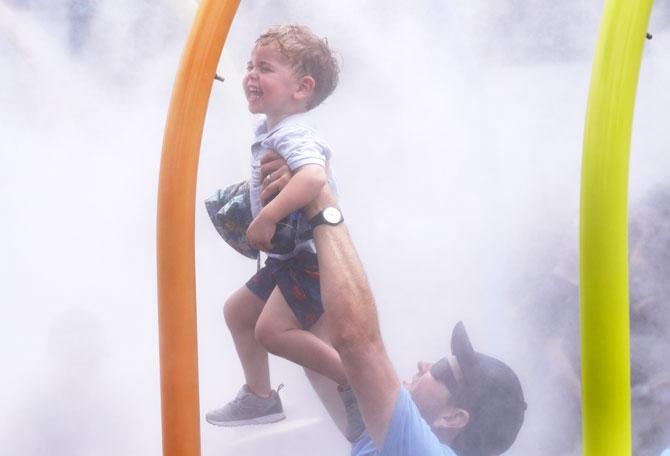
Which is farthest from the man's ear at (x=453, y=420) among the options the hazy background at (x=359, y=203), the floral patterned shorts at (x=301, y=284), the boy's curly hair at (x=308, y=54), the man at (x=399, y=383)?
the boy's curly hair at (x=308, y=54)

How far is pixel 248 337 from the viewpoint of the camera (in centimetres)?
219

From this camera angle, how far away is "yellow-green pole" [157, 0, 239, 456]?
79.9 inches

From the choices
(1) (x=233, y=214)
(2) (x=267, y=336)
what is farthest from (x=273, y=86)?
(2) (x=267, y=336)

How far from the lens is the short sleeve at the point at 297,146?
6.77 ft

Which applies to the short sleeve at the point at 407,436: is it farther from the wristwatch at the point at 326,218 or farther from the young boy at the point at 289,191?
the wristwatch at the point at 326,218

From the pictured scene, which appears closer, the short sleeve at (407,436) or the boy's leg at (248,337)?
the short sleeve at (407,436)

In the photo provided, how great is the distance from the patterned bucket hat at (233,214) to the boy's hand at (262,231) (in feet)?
0.20

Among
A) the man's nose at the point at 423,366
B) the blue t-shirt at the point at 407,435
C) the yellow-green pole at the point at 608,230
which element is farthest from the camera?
the man's nose at the point at 423,366

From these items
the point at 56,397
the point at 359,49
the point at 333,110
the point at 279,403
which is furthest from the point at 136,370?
the point at 359,49

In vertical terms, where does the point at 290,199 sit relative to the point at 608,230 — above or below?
above

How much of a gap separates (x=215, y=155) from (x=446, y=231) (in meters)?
0.56

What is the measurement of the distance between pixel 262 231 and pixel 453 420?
0.57m

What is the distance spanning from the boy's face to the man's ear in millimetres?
729

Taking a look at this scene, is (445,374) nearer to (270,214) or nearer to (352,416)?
(352,416)
